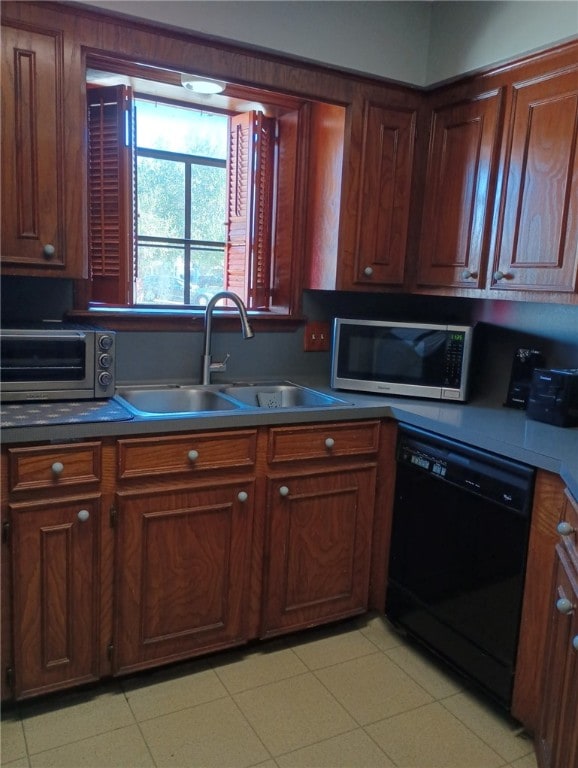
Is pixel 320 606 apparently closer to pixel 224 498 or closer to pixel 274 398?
pixel 224 498

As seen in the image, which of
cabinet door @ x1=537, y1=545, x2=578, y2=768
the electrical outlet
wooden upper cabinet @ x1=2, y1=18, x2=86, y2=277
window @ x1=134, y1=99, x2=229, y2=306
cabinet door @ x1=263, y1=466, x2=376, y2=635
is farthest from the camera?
the electrical outlet

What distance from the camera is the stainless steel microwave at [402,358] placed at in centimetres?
231

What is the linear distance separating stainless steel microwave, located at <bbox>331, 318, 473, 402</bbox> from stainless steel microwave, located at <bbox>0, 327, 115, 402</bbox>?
946 millimetres

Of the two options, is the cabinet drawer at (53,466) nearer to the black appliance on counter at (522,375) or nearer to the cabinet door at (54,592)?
the cabinet door at (54,592)

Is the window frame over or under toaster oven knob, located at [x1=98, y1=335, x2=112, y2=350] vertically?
over

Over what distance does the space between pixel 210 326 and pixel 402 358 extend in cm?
76

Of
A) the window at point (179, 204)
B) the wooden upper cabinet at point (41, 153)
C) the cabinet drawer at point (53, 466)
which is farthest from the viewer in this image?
the window at point (179, 204)

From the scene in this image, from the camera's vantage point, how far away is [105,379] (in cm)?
195

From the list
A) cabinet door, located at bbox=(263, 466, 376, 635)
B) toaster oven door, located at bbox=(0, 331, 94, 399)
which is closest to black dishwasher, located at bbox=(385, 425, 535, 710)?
cabinet door, located at bbox=(263, 466, 376, 635)

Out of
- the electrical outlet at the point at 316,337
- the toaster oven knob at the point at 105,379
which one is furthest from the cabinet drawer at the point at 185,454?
the electrical outlet at the point at 316,337

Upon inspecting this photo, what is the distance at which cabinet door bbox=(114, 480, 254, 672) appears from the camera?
1.87 m

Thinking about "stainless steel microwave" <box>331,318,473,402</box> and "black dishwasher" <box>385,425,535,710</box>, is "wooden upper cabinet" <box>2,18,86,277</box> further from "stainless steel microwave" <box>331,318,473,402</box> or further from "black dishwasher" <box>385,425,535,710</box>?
"black dishwasher" <box>385,425,535,710</box>

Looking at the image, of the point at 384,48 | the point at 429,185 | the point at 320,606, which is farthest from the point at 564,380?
the point at 384,48

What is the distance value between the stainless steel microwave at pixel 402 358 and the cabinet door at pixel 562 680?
89cm
